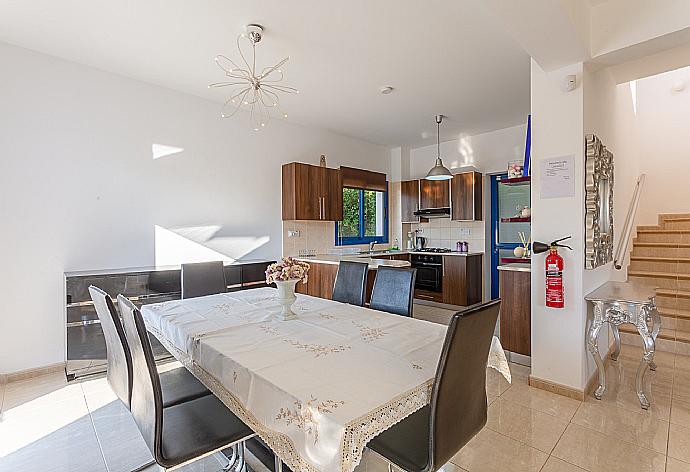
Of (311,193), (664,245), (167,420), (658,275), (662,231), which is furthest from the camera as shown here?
(311,193)

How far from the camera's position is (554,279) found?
268 cm

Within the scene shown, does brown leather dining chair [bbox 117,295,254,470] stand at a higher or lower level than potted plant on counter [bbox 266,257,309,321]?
lower

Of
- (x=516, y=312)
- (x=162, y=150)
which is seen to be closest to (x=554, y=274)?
(x=516, y=312)

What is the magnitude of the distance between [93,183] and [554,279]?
13.3ft

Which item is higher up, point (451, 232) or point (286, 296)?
point (451, 232)

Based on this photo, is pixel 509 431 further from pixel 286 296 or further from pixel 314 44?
pixel 314 44

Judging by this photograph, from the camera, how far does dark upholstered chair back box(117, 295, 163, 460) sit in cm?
127

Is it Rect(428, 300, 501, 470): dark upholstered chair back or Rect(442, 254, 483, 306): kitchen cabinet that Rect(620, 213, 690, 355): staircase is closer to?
Rect(442, 254, 483, 306): kitchen cabinet

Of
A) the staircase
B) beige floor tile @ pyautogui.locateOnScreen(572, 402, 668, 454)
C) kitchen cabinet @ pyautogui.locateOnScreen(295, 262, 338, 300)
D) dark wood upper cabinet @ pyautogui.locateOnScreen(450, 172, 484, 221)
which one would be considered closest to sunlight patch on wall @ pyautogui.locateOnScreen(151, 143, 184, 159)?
kitchen cabinet @ pyautogui.locateOnScreen(295, 262, 338, 300)

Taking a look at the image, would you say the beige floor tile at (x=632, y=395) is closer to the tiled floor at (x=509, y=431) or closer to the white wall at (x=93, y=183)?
the tiled floor at (x=509, y=431)

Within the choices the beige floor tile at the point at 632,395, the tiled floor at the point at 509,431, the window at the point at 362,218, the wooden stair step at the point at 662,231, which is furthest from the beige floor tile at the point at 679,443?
the window at the point at 362,218

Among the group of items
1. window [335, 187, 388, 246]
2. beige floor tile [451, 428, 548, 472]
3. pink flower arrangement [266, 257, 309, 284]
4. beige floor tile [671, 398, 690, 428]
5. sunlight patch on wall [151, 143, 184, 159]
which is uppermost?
sunlight patch on wall [151, 143, 184, 159]

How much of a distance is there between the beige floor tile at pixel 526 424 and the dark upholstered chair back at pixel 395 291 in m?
0.88

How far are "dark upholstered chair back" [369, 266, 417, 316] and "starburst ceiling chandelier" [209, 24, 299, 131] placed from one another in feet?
5.91
